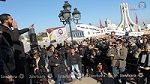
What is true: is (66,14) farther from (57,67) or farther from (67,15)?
(57,67)

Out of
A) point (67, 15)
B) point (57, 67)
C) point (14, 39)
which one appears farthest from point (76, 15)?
point (14, 39)

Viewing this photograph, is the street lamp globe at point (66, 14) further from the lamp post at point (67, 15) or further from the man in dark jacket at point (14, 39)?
the man in dark jacket at point (14, 39)

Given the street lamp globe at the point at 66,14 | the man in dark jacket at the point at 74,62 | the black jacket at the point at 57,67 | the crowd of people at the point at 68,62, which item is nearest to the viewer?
the crowd of people at the point at 68,62

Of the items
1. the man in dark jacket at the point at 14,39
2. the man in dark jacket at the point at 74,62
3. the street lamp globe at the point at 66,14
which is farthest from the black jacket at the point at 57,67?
the man in dark jacket at the point at 14,39

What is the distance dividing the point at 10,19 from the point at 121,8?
440 feet

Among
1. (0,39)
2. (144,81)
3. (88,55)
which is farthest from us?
(88,55)

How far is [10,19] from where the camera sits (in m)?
6.04

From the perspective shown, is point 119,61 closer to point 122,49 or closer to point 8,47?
point 122,49

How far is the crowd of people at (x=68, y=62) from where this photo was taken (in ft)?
18.9

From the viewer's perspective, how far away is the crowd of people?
5754 millimetres

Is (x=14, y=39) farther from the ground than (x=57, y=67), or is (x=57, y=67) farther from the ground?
(x=14, y=39)

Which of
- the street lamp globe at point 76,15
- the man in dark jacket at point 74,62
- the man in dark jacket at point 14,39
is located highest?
the street lamp globe at point 76,15

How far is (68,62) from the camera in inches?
700

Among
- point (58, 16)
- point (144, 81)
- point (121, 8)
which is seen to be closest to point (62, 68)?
point (144, 81)
